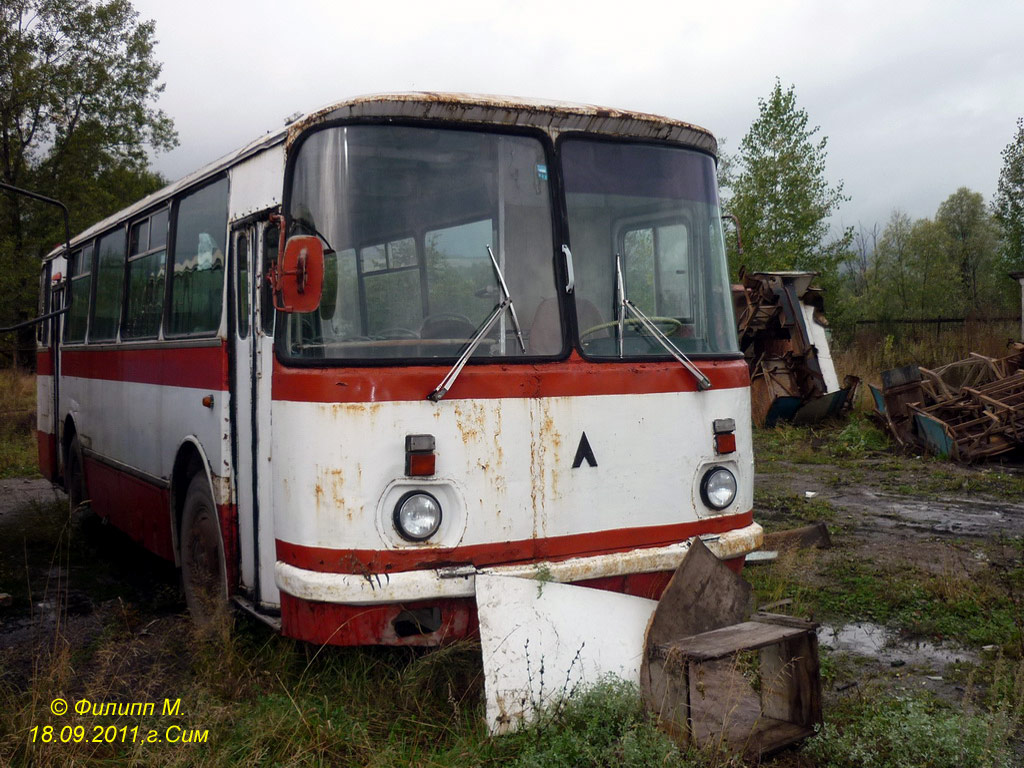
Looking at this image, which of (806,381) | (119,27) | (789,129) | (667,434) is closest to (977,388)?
(806,381)

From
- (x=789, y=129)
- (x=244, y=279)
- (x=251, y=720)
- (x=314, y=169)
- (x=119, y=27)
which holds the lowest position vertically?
(x=251, y=720)

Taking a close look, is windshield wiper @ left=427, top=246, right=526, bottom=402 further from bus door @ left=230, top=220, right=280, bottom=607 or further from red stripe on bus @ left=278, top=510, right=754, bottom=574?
bus door @ left=230, top=220, right=280, bottom=607

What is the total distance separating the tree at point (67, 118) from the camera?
90.2 ft

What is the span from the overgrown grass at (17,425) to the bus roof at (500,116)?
1111 cm

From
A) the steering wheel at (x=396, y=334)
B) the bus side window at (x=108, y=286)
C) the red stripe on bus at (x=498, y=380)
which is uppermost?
the bus side window at (x=108, y=286)

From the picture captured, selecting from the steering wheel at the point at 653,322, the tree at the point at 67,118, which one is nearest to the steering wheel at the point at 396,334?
the steering wheel at the point at 653,322

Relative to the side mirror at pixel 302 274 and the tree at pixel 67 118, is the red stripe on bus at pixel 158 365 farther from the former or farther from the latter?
the tree at pixel 67 118

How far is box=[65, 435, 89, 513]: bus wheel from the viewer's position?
892 cm

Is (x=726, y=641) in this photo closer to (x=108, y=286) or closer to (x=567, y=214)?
(x=567, y=214)

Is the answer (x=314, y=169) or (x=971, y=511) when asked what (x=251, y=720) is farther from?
(x=971, y=511)

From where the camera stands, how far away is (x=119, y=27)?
3075 centimetres

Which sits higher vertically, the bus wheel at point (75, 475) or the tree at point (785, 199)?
the tree at point (785, 199)

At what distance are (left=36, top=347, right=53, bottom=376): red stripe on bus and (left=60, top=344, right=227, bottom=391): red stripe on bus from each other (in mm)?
1301

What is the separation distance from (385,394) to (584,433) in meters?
0.93
